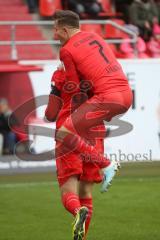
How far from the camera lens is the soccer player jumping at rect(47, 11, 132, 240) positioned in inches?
316

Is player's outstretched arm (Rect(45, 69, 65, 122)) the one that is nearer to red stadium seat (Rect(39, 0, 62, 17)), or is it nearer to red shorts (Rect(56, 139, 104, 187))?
red shorts (Rect(56, 139, 104, 187))

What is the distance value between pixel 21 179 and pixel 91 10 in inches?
274

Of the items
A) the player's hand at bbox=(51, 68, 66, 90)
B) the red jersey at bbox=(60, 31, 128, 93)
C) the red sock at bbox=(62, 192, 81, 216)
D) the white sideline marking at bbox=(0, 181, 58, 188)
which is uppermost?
the red jersey at bbox=(60, 31, 128, 93)

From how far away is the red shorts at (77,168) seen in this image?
818 centimetres

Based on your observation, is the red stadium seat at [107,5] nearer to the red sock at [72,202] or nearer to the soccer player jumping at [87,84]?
the soccer player jumping at [87,84]

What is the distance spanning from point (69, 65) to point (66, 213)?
368 cm

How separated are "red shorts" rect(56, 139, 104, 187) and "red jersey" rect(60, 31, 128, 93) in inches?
23.3

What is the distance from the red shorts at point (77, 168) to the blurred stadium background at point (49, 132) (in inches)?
63.5

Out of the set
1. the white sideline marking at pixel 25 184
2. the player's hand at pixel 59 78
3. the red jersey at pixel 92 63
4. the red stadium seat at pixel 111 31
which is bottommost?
the white sideline marking at pixel 25 184

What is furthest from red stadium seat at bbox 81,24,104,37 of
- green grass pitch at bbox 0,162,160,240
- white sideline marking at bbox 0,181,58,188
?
white sideline marking at bbox 0,181,58,188

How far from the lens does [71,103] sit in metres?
8.29

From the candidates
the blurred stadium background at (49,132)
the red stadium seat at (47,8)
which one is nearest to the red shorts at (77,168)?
the blurred stadium background at (49,132)

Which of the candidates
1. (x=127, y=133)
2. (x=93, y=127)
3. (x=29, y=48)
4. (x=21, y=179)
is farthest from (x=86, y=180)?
(x=29, y=48)

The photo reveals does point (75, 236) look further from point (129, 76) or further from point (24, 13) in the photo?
point (24, 13)
